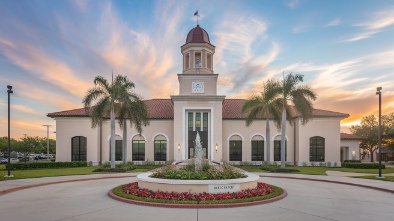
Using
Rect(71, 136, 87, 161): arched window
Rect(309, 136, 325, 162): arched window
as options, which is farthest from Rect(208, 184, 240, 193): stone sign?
Rect(71, 136, 87, 161): arched window

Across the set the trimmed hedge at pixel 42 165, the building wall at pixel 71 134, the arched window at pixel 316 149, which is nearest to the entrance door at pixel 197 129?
the building wall at pixel 71 134

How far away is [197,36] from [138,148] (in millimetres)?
16870

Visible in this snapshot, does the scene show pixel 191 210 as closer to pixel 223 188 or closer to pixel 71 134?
pixel 223 188

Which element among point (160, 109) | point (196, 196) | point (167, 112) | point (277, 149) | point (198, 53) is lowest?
point (277, 149)

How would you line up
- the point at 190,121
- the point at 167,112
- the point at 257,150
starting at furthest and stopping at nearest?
1. the point at 167,112
2. the point at 257,150
3. the point at 190,121

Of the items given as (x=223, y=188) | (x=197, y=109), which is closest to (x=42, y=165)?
(x=197, y=109)

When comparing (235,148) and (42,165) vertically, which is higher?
(235,148)

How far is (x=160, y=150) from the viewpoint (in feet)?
124

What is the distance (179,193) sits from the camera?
12578 mm

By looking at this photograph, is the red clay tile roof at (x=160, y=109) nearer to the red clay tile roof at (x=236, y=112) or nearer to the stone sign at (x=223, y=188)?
the red clay tile roof at (x=236, y=112)

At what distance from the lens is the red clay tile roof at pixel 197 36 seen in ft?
122

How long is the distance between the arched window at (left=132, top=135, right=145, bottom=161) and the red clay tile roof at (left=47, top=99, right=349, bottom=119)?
11.0ft

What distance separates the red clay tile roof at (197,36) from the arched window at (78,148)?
19.2 meters

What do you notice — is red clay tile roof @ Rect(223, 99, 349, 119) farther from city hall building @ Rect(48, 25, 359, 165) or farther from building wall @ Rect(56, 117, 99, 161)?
building wall @ Rect(56, 117, 99, 161)
